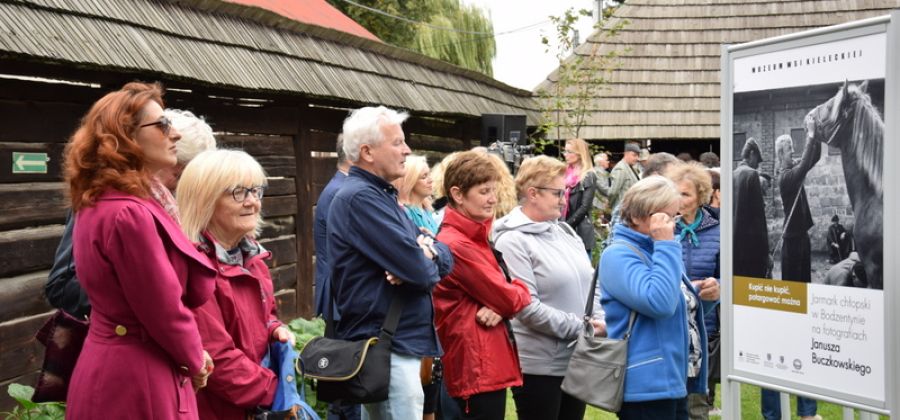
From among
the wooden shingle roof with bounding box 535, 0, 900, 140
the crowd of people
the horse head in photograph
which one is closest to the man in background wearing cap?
the wooden shingle roof with bounding box 535, 0, 900, 140

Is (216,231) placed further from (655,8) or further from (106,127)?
(655,8)

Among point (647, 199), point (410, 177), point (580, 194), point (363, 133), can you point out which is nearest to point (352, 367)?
point (363, 133)

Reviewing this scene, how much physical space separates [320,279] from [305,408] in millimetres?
2053

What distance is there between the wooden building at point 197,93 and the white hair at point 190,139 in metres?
1.51

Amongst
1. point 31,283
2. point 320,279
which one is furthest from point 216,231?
point 31,283

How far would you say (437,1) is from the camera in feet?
90.5

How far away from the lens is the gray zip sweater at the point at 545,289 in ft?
16.3

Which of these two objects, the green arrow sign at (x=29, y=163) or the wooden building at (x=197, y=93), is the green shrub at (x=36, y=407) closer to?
the wooden building at (x=197, y=93)

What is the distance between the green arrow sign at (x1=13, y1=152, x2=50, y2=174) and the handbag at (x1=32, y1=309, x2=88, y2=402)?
270 cm

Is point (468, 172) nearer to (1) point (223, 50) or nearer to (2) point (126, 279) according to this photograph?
(2) point (126, 279)

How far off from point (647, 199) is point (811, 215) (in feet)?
2.51

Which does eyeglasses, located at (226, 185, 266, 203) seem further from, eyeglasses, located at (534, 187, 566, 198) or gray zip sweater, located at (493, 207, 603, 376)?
eyeglasses, located at (534, 187, 566, 198)

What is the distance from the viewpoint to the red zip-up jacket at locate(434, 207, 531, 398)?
475cm

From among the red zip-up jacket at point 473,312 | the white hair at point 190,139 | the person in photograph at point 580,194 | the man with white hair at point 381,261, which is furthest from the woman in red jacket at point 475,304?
the person in photograph at point 580,194
